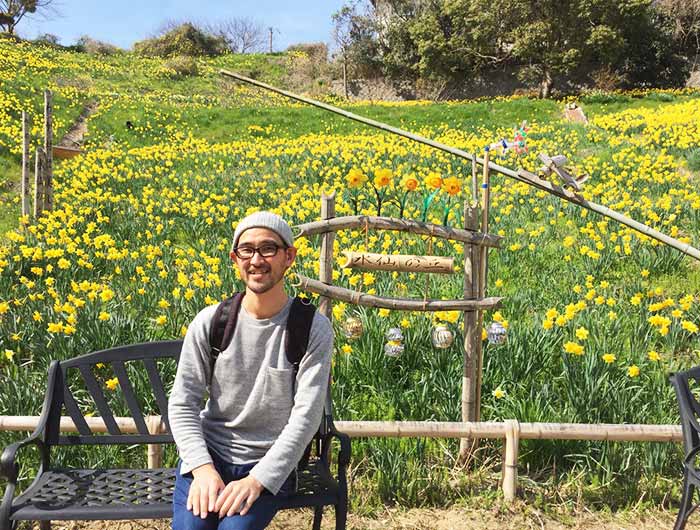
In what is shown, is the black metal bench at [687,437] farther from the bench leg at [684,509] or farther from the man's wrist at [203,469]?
the man's wrist at [203,469]

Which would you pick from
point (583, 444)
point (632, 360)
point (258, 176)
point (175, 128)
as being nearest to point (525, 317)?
point (632, 360)

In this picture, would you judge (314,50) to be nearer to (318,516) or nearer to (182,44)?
(182,44)

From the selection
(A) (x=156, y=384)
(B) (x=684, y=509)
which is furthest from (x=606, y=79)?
(A) (x=156, y=384)

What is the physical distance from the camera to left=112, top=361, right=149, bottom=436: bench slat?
2.57 metres

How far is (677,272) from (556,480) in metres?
3.29

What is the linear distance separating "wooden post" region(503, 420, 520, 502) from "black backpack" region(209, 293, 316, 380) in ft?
4.15

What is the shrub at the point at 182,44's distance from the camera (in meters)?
39.1

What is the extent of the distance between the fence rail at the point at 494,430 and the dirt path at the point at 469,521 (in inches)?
5.3

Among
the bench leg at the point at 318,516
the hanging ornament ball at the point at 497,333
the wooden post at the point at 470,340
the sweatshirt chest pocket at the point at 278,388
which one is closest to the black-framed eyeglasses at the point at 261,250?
the sweatshirt chest pocket at the point at 278,388

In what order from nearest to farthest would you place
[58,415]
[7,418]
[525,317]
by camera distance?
[58,415]
[7,418]
[525,317]

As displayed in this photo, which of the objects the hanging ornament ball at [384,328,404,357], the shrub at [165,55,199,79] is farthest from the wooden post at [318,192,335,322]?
the shrub at [165,55,199,79]

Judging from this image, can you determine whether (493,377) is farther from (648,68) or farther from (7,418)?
(648,68)

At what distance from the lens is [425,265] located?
2799 millimetres

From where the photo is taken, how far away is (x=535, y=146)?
11.5m
